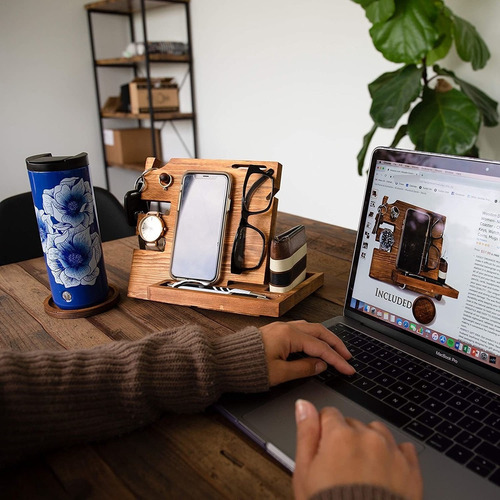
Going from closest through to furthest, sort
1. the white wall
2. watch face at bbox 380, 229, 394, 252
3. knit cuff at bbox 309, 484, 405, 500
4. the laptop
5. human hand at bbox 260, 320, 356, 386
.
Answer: knit cuff at bbox 309, 484, 405, 500 → the laptop → human hand at bbox 260, 320, 356, 386 → watch face at bbox 380, 229, 394, 252 → the white wall

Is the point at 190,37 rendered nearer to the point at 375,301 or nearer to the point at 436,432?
the point at 375,301

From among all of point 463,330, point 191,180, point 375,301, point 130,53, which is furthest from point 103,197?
point 130,53

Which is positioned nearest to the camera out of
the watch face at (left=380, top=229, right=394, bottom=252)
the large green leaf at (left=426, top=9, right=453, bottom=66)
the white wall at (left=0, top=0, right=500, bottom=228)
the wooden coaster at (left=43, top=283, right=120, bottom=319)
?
the watch face at (left=380, top=229, right=394, bottom=252)

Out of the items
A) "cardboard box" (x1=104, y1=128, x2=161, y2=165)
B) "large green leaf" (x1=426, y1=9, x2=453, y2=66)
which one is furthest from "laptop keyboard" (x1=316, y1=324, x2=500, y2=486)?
"cardboard box" (x1=104, y1=128, x2=161, y2=165)

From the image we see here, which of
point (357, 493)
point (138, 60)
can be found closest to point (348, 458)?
point (357, 493)

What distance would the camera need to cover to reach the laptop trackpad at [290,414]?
1.68 ft

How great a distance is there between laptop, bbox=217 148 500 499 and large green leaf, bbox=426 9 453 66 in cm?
112

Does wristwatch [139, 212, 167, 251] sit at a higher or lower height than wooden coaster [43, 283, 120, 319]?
higher

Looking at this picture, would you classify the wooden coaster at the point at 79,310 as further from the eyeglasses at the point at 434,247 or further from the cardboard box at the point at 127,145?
the cardboard box at the point at 127,145

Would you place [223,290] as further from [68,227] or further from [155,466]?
[155,466]

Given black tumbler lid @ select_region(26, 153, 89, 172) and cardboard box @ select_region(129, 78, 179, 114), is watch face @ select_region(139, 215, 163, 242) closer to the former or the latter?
black tumbler lid @ select_region(26, 153, 89, 172)

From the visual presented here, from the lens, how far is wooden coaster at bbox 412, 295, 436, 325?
672 millimetres

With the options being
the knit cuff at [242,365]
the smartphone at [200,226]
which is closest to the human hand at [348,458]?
the knit cuff at [242,365]

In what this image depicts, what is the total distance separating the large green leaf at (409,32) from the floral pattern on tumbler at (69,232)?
1162mm
